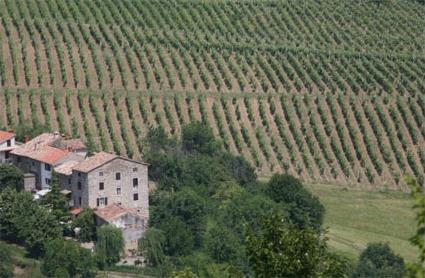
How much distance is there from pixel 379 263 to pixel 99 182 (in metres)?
15.4

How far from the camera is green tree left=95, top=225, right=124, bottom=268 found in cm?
6400

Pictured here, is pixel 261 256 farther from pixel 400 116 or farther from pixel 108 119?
pixel 400 116

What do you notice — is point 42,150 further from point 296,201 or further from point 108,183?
point 296,201

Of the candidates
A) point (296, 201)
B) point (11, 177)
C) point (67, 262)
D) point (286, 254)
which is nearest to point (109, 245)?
point (67, 262)

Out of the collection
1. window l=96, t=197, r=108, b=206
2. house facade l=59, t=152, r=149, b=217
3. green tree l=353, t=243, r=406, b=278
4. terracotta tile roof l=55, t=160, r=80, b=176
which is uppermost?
terracotta tile roof l=55, t=160, r=80, b=176

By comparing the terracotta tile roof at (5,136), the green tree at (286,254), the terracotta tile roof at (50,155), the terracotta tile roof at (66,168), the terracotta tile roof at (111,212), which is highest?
the terracotta tile roof at (5,136)

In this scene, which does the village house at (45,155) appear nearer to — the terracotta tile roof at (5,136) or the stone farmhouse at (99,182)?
the stone farmhouse at (99,182)

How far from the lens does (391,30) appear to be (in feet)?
382

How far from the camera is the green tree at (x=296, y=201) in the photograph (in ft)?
235

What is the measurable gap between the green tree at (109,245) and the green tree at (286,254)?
35.3 meters

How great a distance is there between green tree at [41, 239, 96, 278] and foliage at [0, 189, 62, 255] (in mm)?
2441

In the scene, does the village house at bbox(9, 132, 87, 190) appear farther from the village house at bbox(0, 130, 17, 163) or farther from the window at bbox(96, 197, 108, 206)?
the window at bbox(96, 197, 108, 206)

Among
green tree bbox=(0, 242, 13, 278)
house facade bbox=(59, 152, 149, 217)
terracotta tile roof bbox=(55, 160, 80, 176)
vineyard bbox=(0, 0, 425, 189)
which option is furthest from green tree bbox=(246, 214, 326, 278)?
vineyard bbox=(0, 0, 425, 189)

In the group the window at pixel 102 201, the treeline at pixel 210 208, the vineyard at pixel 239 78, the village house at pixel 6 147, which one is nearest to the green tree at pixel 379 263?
the treeline at pixel 210 208
